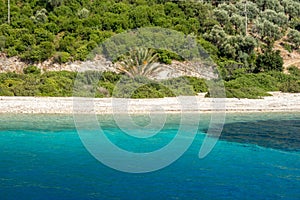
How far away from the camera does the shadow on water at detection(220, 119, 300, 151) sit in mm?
17906

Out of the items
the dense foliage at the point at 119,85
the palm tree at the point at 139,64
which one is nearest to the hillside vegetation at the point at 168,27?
the dense foliage at the point at 119,85

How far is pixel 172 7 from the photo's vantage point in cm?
5028

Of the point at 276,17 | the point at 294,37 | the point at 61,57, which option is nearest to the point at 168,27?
the point at 61,57

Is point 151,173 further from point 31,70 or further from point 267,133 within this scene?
point 31,70

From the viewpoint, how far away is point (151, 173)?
13.1 metres

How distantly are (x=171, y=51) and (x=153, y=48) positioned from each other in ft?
6.23

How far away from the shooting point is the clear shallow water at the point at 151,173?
36.3ft

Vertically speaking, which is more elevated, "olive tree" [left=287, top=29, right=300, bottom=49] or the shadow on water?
"olive tree" [left=287, top=29, right=300, bottom=49]

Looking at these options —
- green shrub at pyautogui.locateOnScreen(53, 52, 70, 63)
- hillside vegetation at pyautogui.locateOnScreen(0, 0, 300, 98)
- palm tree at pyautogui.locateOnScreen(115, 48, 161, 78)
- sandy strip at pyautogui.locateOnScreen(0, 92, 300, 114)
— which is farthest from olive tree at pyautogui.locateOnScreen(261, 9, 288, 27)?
green shrub at pyautogui.locateOnScreen(53, 52, 70, 63)

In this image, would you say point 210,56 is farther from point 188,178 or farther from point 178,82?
point 188,178

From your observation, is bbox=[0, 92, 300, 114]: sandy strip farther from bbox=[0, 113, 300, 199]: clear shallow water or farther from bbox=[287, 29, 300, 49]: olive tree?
bbox=[287, 29, 300, 49]: olive tree

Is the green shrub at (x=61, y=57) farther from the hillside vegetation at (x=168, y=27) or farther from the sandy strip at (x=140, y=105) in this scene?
the sandy strip at (x=140, y=105)

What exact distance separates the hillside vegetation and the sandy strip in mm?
2371

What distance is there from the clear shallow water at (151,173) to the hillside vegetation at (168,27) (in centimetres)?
1125
